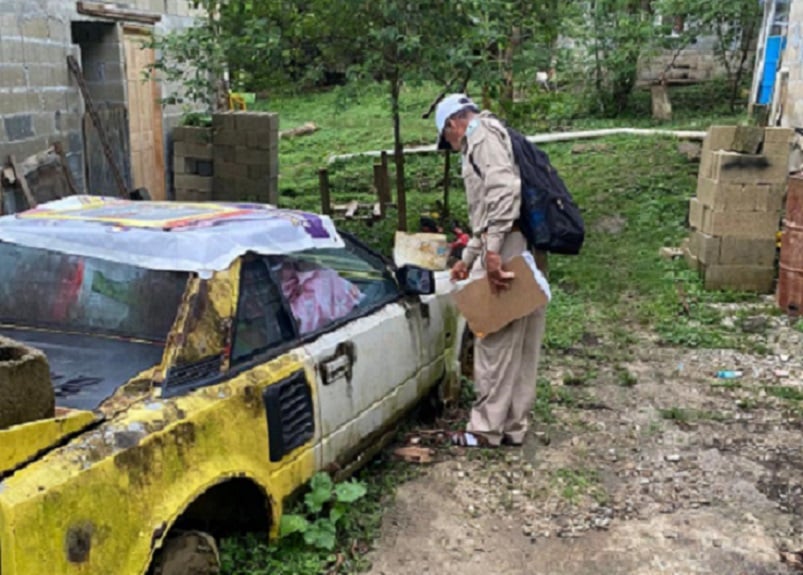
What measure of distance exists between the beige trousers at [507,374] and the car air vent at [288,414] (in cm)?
151

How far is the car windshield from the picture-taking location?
3520mm

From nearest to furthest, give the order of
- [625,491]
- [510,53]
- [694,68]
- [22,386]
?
1. [22,386]
2. [625,491]
3. [510,53]
4. [694,68]

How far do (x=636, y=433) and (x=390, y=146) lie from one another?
12261 millimetres

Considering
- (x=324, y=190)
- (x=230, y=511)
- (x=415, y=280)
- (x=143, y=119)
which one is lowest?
(x=230, y=511)

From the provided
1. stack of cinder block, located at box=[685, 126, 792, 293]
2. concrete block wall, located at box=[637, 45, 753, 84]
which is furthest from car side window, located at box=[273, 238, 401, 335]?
concrete block wall, located at box=[637, 45, 753, 84]

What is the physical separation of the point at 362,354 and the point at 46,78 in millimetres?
5521

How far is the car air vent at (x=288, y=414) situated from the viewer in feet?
11.1

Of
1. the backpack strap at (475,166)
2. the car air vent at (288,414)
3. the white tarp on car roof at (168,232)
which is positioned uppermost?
the backpack strap at (475,166)

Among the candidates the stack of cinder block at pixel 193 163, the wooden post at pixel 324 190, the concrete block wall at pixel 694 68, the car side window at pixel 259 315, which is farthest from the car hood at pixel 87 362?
the concrete block wall at pixel 694 68

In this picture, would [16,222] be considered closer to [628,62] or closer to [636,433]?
[636,433]

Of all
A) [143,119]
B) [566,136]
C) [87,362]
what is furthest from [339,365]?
[566,136]

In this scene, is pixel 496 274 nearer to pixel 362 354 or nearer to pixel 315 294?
pixel 362 354

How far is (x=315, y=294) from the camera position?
4004 millimetres

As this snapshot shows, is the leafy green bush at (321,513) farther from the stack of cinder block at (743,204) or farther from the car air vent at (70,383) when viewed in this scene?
the stack of cinder block at (743,204)
